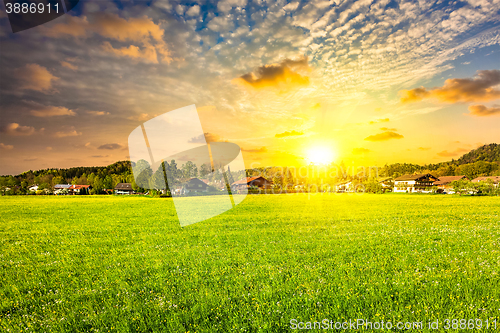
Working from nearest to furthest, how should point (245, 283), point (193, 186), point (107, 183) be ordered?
point (245, 283) → point (193, 186) → point (107, 183)

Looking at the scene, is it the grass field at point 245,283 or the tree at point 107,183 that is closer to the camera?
the grass field at point 245,283

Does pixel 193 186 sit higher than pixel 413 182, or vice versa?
pixel 193 186

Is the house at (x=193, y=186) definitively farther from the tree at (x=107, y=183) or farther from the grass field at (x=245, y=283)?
the grass field at (x=245, y=283)

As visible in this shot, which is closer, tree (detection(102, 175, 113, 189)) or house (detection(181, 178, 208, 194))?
house (detection(181, 178, 208, 194))

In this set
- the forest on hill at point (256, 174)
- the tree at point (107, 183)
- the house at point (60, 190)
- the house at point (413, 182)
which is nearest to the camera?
the house at point (60, 190)

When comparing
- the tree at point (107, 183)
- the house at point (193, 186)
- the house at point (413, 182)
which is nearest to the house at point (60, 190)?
the tree at point (107, 183)

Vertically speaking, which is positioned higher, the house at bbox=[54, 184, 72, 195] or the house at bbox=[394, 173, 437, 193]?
the house at bbox=[54, 184, 72, 195]

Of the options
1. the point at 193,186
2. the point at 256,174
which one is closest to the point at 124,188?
the point at 193,186

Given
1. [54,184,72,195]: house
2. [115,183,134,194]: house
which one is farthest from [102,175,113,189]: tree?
[54,184,72,195]: house

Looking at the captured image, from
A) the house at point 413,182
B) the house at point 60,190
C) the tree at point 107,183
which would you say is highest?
the tree at point 107,183

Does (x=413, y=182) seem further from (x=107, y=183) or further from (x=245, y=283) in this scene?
(x=107, y=183)

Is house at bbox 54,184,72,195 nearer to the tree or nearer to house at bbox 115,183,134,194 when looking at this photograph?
the tree

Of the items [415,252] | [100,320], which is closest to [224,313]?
[100,320]

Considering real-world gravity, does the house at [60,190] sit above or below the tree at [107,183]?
below
